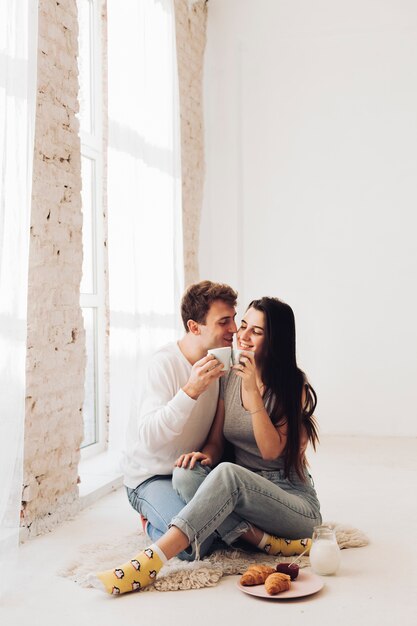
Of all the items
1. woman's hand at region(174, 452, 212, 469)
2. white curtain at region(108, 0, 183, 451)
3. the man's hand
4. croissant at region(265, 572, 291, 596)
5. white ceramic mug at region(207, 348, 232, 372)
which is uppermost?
white curtain at region(108, 0, 183, 451)

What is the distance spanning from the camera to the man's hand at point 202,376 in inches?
100.0

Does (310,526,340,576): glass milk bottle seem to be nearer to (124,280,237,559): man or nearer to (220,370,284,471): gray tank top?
(220,370,284,471): gray tank top

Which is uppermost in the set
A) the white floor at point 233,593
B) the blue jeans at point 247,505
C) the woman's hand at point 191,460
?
the woman's hand at point 191,460

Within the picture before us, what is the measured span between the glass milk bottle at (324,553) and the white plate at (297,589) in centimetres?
4

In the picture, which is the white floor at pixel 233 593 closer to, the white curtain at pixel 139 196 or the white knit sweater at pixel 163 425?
the white knit sweater at pixel 163 425

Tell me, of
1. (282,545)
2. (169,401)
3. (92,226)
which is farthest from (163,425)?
(92,226)

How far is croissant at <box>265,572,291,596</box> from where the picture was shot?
2.25 m

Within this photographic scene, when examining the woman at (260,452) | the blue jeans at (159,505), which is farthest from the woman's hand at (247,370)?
the blue jeans at (159,505)

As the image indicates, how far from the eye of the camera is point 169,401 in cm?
264

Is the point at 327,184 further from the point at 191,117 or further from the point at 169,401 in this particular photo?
the point at 169,401

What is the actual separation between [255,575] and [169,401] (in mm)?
635

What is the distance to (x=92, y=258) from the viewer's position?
4102 mm

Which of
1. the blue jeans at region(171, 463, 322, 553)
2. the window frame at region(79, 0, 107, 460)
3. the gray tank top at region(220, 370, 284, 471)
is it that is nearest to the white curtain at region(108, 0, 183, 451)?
the window frame at region(79, 0, 107, 460)

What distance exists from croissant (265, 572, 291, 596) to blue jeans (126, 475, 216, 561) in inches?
11.5
